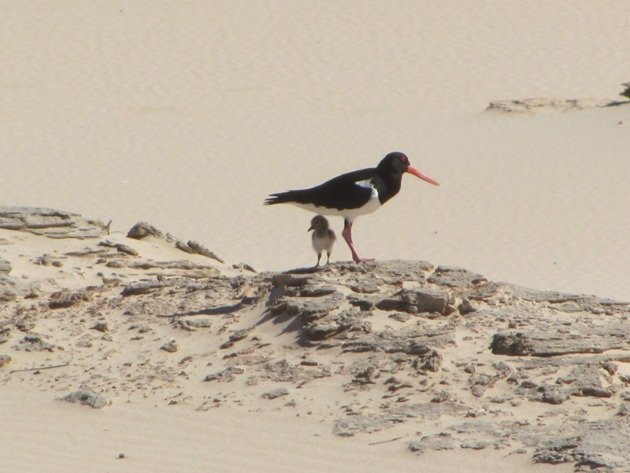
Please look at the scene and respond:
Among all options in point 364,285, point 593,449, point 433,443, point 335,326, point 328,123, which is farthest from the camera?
point 328,123

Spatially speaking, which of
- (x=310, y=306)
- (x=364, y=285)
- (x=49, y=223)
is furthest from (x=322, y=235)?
(x=49, y=223)

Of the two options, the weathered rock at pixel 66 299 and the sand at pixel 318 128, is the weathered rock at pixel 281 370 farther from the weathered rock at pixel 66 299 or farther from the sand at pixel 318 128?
the weathered rock at pixel 66 299

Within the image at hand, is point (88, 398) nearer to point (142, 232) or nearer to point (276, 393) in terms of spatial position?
point (276, 393)

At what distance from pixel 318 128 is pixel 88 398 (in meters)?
20.0

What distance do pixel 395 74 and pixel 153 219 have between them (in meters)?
14.6

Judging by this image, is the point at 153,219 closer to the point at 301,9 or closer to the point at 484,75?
the point at 484,75

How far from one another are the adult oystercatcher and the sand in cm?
266

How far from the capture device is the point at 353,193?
1045cm

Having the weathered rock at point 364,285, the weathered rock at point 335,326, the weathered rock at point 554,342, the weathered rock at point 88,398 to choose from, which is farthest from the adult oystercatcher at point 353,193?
the weathered rock at point 88,398

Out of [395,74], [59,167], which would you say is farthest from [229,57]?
[59,167]

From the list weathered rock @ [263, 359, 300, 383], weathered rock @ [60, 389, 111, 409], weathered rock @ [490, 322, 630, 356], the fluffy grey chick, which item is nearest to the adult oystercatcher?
the fluffy grey chick

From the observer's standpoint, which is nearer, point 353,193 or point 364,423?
point 364,423

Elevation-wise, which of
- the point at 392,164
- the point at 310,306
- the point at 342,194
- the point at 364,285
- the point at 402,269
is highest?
the point at 392,164

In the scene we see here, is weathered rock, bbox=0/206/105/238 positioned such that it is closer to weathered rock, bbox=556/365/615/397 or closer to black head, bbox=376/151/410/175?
black head, bbox=376/151/410/175
